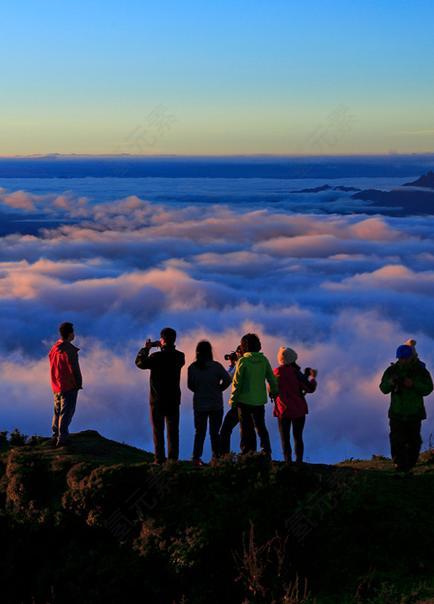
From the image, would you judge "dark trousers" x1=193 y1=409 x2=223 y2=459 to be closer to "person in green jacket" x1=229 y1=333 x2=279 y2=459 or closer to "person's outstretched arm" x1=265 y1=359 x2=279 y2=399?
"person in green jacket" x1=229 y1=333 x2=279 y2=459

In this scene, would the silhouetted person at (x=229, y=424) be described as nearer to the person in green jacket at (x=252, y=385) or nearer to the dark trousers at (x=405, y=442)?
the person in green jacket at (x=252, y=385)

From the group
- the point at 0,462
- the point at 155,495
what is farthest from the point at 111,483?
the point at 0,462

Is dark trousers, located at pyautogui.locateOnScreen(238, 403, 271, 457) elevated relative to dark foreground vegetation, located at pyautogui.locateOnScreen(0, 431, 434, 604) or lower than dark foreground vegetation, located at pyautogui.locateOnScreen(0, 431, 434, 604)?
elevated

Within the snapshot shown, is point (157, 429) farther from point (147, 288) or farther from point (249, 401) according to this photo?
point (147, 288)

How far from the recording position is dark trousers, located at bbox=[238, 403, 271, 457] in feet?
39.2

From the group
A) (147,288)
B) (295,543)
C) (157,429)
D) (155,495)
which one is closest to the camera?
(295,543)

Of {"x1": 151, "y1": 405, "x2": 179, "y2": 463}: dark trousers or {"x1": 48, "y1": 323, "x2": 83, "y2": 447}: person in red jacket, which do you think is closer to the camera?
{"x1": 151, "y1": 405, "x2": 179, "y2": 463}: dark trousers

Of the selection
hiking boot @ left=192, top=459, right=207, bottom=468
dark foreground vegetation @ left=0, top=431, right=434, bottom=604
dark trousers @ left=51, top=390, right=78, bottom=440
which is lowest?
dark foreground vegetation @ left=0, top=431, right=434, bottom=604

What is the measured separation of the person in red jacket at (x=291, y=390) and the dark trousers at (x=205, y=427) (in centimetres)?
79

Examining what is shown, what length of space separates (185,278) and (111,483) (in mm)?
154506

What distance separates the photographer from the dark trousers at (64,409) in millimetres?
13016

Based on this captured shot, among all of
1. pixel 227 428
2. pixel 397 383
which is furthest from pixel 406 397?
pixel 227 428

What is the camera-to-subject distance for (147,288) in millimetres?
158625

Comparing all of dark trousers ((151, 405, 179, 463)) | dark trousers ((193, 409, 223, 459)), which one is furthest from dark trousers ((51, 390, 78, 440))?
dark trousers ((193, 409, 223, 459))
